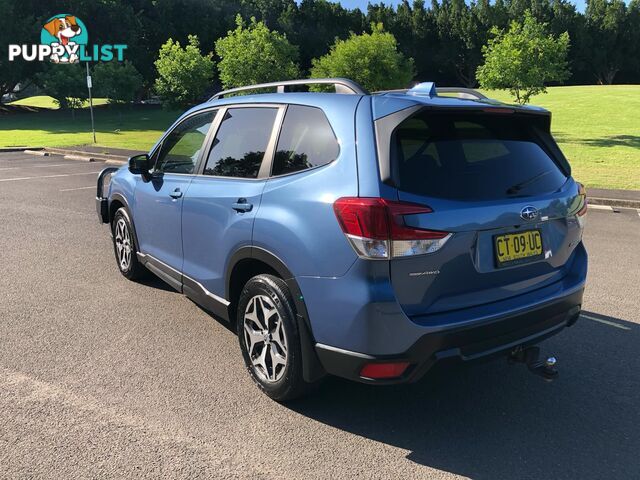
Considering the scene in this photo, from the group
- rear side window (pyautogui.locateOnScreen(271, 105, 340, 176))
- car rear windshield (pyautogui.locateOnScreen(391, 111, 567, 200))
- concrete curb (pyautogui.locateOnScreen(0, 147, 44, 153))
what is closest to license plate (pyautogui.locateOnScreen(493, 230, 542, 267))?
car rear windshield (pyautogui.locateOnScreen(391, 111, 567, 200))

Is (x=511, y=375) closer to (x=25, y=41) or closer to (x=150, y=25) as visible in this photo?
(x=25, y=41)

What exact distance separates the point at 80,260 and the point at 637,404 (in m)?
5.64

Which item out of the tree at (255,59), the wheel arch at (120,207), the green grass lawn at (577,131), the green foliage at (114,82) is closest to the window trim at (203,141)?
the wheel arch at (120,207)

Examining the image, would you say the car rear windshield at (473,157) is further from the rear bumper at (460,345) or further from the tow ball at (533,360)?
the tow ball at (533,360)

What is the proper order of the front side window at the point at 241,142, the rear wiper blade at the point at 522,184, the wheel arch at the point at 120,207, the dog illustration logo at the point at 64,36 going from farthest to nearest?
1. the dog illustration logo at the point at 64,36
2. the wheel arch at the point at 120,207
3. the front side window at the point at 241,142
4. the rear wiper blade at the point at 522,184

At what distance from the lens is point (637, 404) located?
10.3 ft

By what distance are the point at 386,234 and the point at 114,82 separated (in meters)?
40.6

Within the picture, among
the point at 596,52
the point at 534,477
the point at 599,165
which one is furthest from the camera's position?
the point at 596,52

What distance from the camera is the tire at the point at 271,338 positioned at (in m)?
2.90

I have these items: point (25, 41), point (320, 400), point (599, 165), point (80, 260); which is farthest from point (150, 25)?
point (320, 400)

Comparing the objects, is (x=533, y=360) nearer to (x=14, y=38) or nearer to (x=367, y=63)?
(x=367, y=63)

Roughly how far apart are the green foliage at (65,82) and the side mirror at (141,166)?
39.5 metres

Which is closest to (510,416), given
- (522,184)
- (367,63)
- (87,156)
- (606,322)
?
(522,184)

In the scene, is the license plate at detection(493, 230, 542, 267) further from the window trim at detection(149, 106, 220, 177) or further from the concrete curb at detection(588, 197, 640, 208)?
the concrete curb at detection(588, 197, 640, 208)
